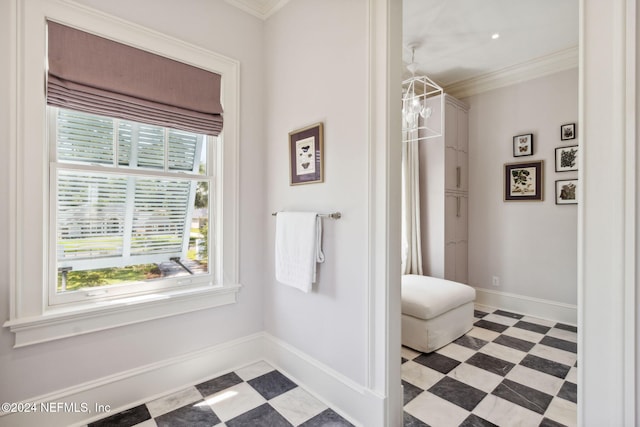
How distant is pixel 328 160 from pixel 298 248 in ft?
1.93

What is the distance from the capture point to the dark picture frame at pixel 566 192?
308 centimetres

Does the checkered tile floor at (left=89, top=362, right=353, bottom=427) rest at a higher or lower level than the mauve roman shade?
lower

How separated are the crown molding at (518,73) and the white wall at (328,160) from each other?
99.3 inches

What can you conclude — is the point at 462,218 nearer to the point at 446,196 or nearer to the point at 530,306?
the point at 446,196

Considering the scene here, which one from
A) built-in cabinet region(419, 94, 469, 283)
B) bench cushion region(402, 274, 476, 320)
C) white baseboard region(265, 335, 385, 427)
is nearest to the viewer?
white baseboard region(265, 335, 385, 427)

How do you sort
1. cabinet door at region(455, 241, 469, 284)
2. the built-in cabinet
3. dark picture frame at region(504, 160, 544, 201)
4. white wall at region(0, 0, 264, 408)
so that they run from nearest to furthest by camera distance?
white wall at region(0, 0, 264, 408)
dark picture frame at region(504, 160, 544, 201)
the built-in cabinet
cabinet door at region(455, 241, 469, 284)

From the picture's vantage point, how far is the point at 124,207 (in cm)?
193

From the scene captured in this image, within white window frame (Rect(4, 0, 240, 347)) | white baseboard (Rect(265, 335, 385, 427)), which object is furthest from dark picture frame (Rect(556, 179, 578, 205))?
white window frame (Rect(4, 0, 240, 347))

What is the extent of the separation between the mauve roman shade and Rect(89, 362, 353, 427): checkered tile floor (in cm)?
172

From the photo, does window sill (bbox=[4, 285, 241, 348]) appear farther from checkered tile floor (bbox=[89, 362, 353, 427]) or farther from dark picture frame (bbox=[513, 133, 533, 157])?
dark picture frame (bbox=[513, 133, 533, 157])

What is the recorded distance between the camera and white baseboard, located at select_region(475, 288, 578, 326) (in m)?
3.13

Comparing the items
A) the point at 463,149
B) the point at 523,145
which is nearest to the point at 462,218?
the point at 463,149

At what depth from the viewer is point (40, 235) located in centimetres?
159

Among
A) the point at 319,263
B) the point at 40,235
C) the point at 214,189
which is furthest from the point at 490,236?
the point at 40,235
